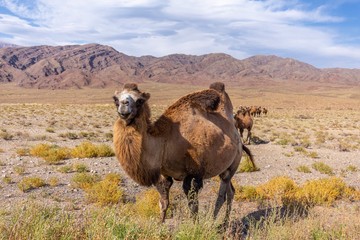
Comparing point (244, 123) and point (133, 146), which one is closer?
point (133, 146)

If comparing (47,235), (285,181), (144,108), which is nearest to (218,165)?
(144,108)

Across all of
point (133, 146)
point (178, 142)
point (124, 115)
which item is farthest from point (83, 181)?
point (124, 115)

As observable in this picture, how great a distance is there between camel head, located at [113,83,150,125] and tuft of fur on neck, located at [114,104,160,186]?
12cm

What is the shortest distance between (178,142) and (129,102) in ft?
4.08

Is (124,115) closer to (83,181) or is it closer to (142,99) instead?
(142,99)

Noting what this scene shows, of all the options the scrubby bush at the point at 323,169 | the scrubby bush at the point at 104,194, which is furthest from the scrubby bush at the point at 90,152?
the scrubby bush at the point at 323,169

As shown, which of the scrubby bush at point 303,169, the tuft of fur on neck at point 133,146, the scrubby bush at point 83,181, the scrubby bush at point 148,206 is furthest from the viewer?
the scrubby bush at point 303,169

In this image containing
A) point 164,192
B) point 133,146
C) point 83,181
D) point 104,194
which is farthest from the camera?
point 83,181

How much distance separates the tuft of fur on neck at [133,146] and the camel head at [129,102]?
118mm

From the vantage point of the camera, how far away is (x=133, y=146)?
211 inches

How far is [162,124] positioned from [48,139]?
52.3ft

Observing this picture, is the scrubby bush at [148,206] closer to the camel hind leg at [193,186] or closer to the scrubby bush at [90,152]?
the camel hind leg at [193,186]

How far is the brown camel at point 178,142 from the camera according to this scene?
17.6 ft

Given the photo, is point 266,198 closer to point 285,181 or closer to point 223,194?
point 285,181
